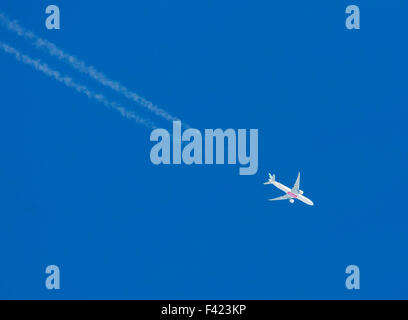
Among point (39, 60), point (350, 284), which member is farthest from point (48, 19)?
point (350, 284)

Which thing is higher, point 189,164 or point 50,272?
point 189,164

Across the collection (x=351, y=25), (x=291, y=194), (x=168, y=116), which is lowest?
(x=291, y=194)

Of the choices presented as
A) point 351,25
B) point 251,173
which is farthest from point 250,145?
point 351,25

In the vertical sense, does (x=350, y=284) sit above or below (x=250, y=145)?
below

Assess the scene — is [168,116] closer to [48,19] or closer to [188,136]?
[188,136]
